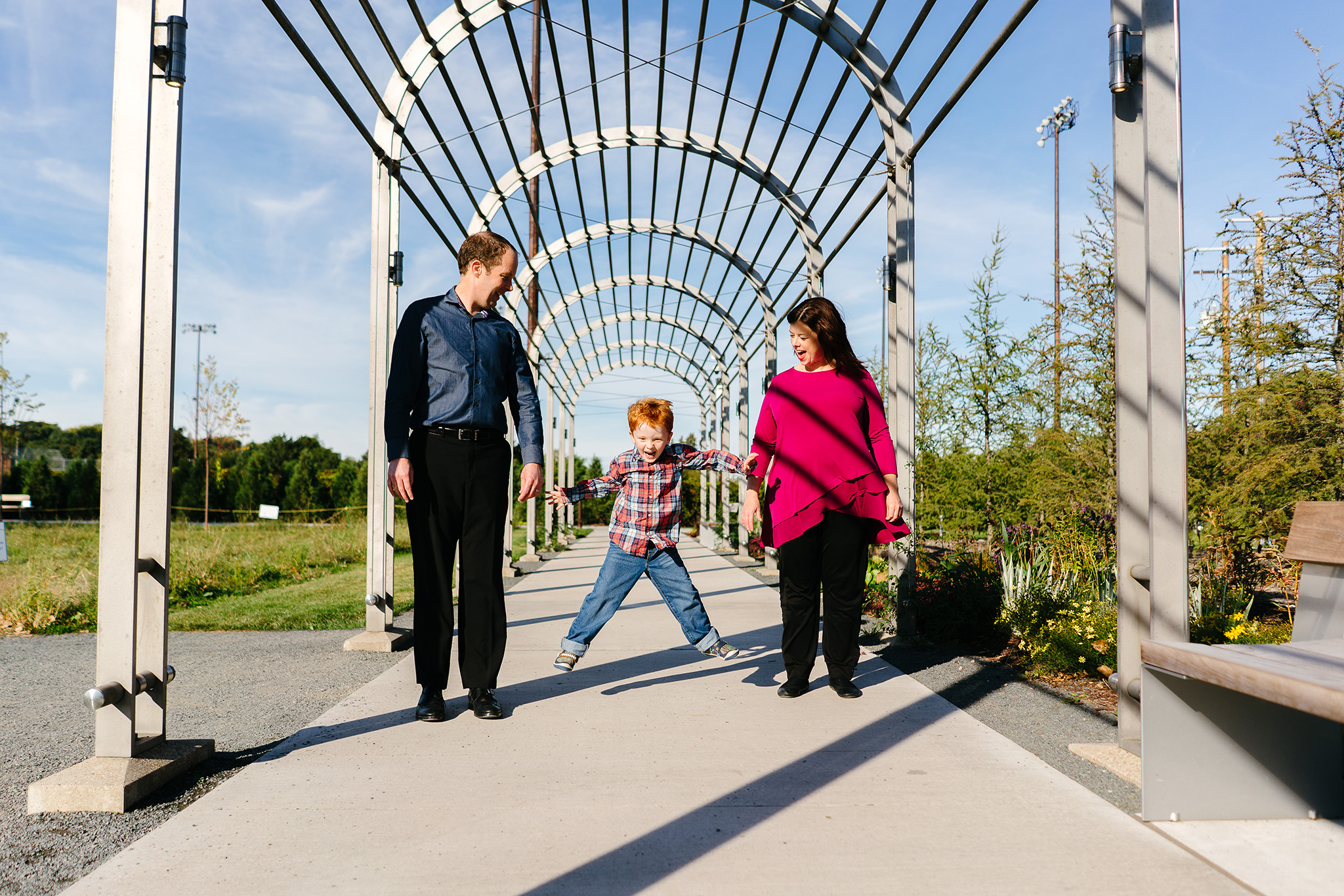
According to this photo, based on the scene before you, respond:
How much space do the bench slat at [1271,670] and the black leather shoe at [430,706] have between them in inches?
94.4

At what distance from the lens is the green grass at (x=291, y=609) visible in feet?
19.1

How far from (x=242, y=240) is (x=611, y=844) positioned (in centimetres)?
2150

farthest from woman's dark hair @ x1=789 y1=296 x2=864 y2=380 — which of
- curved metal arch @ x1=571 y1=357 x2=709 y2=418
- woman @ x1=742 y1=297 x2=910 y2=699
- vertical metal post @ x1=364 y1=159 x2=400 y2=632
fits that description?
curved metal arch @ x1=571 y1=357 x2=709 y2=418

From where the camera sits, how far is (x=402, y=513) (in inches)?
580

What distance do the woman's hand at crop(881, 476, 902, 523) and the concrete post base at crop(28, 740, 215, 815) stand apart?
2.77 m

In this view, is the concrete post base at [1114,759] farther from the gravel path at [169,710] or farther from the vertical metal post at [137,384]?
the vertical metal post at [137,384]

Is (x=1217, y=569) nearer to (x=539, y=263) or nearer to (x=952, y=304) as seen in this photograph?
(x=952, y=304)

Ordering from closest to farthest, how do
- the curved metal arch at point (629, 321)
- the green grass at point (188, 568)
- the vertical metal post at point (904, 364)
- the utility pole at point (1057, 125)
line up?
1. the vertical metal post at point (904, 364)
2. the green grass at point (188, 568)
3. the curved metal arch at point (629, 321)
4. the utility pole at point (1057, 125)

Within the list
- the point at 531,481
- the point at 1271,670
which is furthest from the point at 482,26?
the point at 1271,670

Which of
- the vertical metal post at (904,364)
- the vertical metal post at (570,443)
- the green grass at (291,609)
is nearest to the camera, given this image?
the vertical metal post at (904,364)

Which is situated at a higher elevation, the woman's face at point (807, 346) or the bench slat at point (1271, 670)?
the woman's face at point (807, 346)

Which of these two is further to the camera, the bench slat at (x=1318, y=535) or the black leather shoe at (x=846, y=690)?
the black leather shoe at (x=846, y=690)

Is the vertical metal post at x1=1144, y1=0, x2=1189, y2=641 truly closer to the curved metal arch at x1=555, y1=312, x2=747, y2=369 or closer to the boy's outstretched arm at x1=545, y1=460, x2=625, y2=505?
the boy's outstretched arm at x1=545, y1=460, x2=625, y2=505

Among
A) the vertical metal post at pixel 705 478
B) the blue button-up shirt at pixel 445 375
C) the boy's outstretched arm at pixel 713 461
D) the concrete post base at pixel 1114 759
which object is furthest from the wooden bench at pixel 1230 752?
the vertical metal post at pixel 705 478
